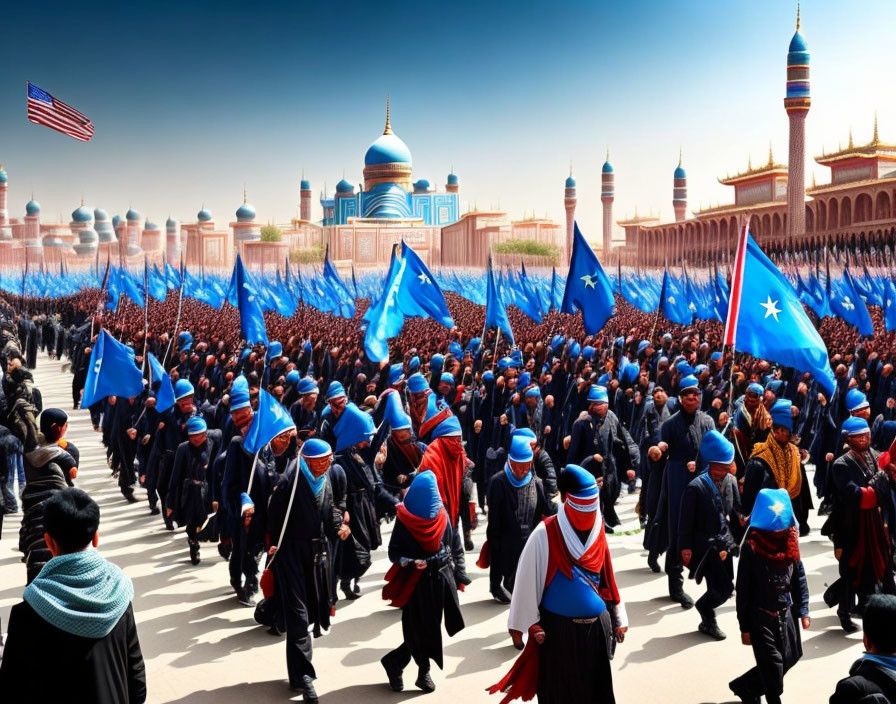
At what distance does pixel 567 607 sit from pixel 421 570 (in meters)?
1.14

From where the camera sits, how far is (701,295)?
24.4m

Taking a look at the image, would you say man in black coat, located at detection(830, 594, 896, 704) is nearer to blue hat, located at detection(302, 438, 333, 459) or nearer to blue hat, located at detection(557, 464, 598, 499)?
blue hat, located at detection(557, 464, 598, 499)

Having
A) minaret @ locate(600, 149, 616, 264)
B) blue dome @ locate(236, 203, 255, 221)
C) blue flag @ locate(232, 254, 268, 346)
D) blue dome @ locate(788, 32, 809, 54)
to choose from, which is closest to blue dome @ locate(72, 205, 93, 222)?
blue dome @ locate(236, 203, 255, 221)

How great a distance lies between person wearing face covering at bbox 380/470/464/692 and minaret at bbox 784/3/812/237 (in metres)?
42.7

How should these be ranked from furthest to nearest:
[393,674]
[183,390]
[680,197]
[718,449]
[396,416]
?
[680,197] < [183,390] < [396,416] < [718,449] < [393,674]

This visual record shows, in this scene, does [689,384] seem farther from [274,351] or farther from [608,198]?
[608,198]

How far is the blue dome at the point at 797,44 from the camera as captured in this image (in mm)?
45812

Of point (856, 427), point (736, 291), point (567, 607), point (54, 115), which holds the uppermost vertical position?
point (54, 115)

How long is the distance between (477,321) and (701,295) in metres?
5.75

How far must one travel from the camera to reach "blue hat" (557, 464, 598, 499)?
3.76 metres

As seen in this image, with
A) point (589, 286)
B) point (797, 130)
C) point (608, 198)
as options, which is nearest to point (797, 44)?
point (797, 130)

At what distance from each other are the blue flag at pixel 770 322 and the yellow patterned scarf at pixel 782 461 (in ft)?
1.51

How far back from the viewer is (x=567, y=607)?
148 inches

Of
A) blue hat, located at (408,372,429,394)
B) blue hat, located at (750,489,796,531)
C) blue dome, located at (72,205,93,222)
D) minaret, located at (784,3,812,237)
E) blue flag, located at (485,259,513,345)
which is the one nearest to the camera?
blue hat, located at (750,489,796,531)
